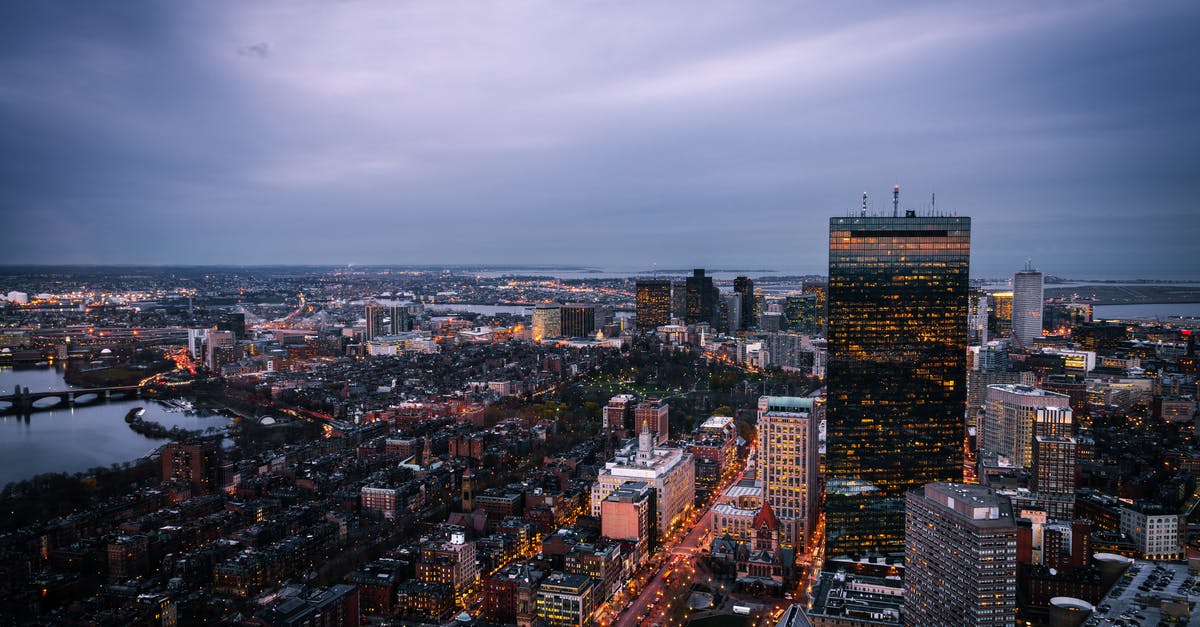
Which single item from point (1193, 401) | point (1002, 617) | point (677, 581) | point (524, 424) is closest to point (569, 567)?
point (677, 581)

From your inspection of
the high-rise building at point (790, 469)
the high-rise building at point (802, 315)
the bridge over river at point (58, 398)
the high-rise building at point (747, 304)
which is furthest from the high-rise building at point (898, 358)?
the high-rise building at point (747, 304)

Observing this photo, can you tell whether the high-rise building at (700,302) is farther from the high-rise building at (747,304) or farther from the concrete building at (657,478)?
the concrete building at (657,478)

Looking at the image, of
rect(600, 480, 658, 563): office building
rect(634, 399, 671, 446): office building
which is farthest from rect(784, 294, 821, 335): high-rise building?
rect(600, 480, 658, 563): office building

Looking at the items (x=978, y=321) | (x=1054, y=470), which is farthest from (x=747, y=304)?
(x=1054, y=470)

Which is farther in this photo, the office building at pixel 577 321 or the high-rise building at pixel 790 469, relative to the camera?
the office building at pixel 577 321

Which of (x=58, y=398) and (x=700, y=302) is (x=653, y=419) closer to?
(x=58, y=398)

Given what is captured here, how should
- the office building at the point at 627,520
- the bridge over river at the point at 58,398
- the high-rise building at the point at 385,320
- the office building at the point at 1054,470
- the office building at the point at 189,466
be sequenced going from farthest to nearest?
the high-rise building at the point at 385,320 < the bridge over river at the point at 58,398 < the office building at the point at 189,466 < the office building at the point at 1054,470 < the office building at the point at 627,520

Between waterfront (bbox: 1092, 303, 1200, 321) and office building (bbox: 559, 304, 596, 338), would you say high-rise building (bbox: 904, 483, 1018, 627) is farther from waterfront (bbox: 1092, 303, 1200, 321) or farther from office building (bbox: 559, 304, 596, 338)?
office building (bbox: 559, 304, 596, 338)
